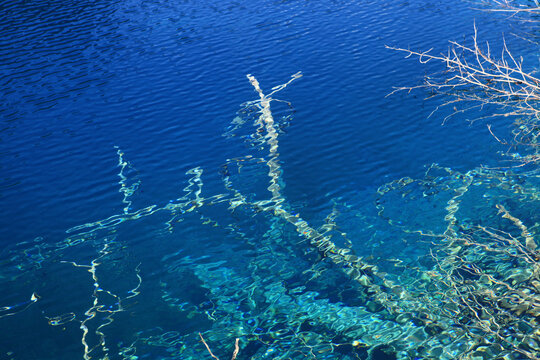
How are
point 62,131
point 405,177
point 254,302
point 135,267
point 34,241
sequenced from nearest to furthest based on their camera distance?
point 254,302, point 135,267, point 34,241, point 405,177, point 62,131

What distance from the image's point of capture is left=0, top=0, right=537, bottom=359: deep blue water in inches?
405

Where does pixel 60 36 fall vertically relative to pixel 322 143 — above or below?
above

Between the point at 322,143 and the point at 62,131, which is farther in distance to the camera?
the point at 62,131

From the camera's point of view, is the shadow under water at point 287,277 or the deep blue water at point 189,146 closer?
the shadow under water at point 287,277

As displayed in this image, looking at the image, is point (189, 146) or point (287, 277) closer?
point (287, 277)

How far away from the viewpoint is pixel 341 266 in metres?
10.4

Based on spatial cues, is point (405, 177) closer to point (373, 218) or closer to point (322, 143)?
point (373, 218)

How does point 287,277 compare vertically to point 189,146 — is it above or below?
below

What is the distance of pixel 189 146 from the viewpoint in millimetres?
15180

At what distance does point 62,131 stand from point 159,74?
4.78 metres

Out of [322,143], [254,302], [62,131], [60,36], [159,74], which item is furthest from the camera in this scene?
[60,36]

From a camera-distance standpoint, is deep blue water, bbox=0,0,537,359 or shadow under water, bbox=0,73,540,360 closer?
shadow under water, bbox=0,73,540,360

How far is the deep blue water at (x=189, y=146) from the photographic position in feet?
33.7

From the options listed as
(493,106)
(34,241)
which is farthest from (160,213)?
(493,106)
